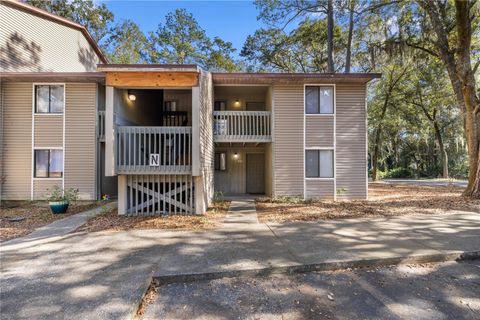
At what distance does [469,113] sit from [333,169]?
5.68 meters

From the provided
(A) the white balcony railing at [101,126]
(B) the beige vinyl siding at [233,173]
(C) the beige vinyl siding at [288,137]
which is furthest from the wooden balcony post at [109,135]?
(B) the beige vinyl siding at [233,173]

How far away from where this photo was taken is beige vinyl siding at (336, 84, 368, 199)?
1079 centimetres

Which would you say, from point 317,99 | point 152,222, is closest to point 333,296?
point 152,222

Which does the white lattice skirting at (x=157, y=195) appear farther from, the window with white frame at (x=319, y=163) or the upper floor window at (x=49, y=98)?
the upper floor window at (x=49, y=98)

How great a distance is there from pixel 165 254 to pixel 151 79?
15.6 feet

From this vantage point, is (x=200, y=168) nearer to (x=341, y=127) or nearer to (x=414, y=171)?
(x=341, y=127)

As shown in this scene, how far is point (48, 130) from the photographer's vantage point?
10453mm

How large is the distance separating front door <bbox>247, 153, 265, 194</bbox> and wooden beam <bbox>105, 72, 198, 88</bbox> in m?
7.15

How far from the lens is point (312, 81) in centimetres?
1066

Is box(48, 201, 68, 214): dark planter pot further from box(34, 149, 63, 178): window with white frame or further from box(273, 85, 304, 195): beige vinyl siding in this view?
box(273, 85, 304, 195): beige vinyl siding

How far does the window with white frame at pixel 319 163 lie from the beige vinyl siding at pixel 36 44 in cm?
1322

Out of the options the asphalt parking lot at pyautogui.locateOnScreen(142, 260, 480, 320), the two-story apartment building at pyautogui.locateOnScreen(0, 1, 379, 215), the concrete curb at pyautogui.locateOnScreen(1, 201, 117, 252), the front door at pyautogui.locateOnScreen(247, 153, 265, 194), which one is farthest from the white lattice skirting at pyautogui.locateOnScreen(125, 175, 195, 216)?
the front door at pyautogui.locateOnScreen(247, 153, 265, 194)

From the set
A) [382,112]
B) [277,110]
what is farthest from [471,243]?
[382,112]

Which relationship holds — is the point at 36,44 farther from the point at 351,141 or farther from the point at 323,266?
the point at 323,266
